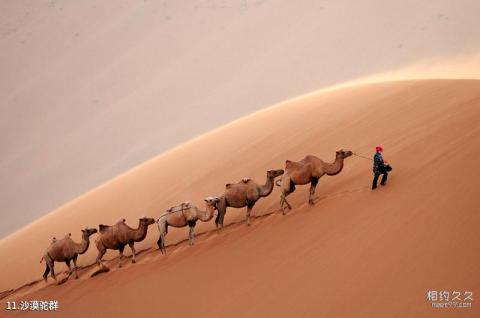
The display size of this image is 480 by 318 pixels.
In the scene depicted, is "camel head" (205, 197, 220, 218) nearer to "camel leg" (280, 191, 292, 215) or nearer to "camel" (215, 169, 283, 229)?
"camel" (215, 169, 283, 229)

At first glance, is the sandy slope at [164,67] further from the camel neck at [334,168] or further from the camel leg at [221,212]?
the camel leg at [221,212]

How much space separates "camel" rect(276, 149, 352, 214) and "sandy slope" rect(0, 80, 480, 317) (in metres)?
0.32

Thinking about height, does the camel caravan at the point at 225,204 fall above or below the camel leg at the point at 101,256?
above

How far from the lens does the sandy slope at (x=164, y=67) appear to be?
2988 centimetres

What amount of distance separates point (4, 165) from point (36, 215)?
246 inches

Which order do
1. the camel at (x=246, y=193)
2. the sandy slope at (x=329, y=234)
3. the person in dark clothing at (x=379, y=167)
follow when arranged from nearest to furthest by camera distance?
the sandy slope at (x=329, y=234) → the person in dark clothing at (x=379, y=167) → the camel at (x=246, y=193)

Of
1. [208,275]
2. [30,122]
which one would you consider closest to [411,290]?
[208,275]

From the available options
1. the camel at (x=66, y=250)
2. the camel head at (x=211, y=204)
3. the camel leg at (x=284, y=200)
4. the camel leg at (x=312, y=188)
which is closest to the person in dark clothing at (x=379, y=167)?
the camel leg at (x=312, y=188)

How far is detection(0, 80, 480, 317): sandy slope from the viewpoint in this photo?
6262mm

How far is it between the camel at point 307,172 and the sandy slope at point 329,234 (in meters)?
0.32

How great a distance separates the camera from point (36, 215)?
1115 inches

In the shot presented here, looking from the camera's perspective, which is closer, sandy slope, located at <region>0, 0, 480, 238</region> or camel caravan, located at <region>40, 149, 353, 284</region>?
camel caravan, located at <region>40, 149, 353, 284</region>

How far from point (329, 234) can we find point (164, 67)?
31.1 metres

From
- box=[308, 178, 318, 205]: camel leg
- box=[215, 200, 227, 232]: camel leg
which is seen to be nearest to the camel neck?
box=[308, 178, 318, 205]: camel leg
